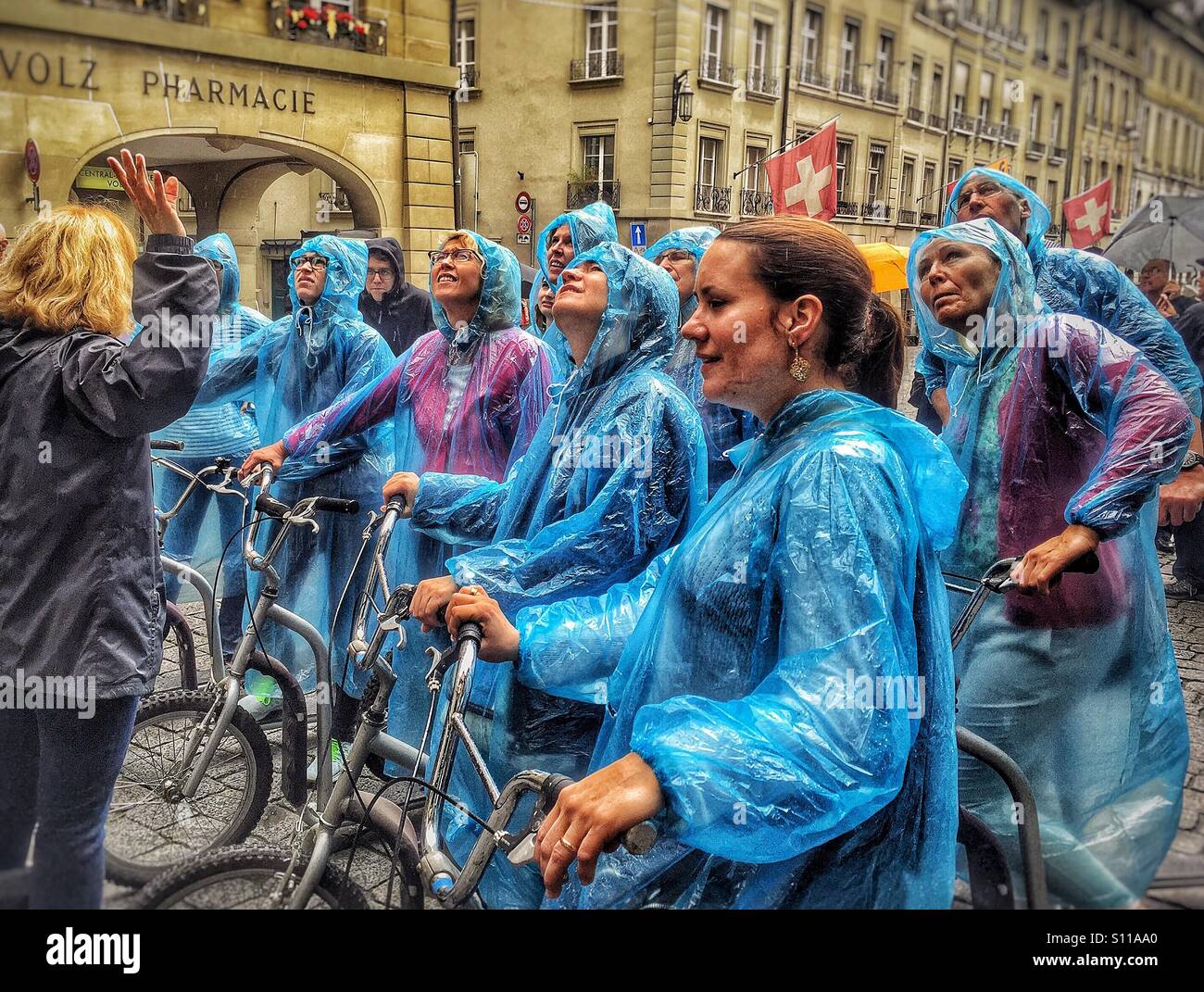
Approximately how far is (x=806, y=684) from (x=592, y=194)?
1.55 meters

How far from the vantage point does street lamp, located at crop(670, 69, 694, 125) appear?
235 cm

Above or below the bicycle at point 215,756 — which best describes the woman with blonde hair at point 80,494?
above

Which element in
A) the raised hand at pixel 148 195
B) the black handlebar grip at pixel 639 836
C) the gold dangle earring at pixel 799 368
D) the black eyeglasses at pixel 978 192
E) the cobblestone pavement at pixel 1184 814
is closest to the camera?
the black handlebar grip at pixel 639 836

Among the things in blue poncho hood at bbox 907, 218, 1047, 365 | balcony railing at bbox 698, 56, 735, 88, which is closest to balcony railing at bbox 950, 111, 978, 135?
blue poncho hood at bbox 907, 218, 1047, 365

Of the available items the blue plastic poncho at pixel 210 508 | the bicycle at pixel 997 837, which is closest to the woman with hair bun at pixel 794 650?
the bicycle at pixel 997 837

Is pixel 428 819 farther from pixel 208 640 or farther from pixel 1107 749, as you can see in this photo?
pixel 208 640

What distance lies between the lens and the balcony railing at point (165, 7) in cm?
213

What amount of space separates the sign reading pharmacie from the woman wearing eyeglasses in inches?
25.3

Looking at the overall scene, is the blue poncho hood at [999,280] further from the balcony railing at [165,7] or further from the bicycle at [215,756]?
the balcony railing at [165,7]

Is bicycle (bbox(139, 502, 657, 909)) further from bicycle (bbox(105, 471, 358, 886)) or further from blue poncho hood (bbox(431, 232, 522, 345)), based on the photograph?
blue poncho hood (bbox(431, 232, 522, 345))

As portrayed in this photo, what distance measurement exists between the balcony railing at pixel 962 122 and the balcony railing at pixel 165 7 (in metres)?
1.63

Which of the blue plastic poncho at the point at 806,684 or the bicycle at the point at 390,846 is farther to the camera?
the bicycle at the point at 390,846

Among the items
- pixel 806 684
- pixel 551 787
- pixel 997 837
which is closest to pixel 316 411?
pixel 551 787
